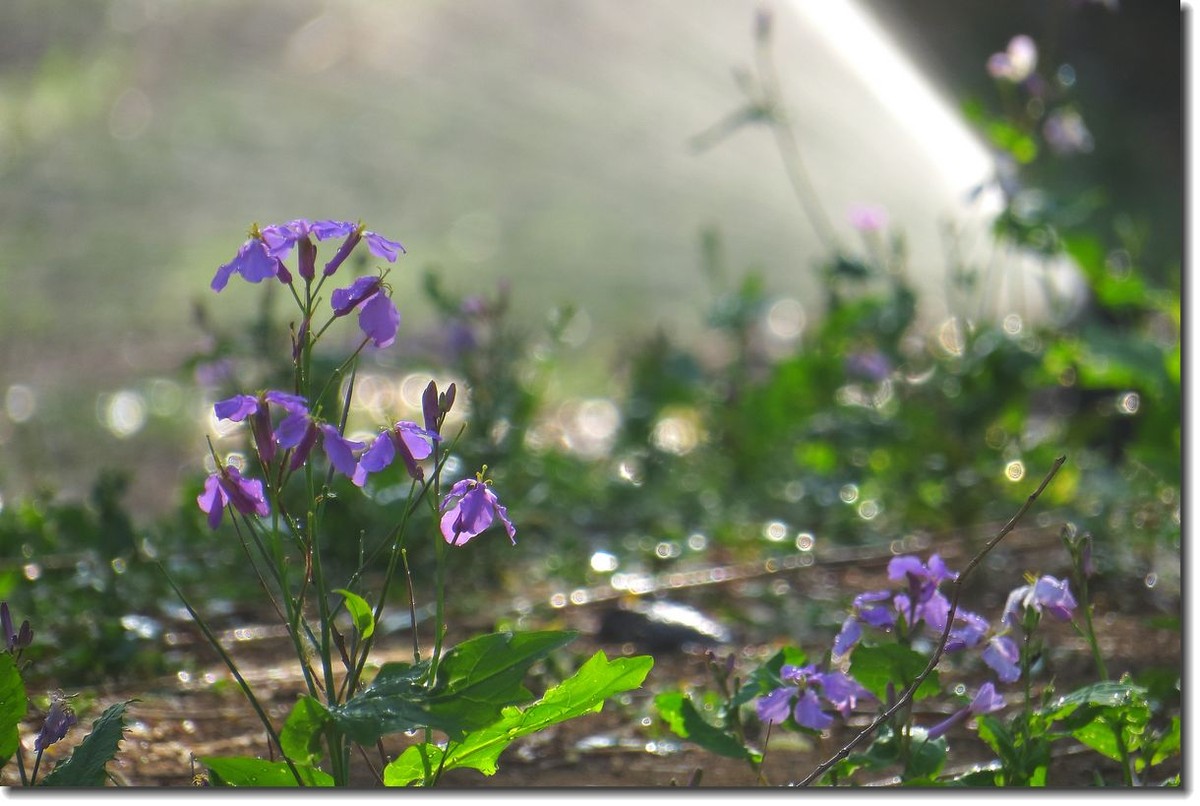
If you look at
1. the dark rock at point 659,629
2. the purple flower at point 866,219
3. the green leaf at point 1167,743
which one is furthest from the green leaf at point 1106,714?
the purple flower at point 866,219

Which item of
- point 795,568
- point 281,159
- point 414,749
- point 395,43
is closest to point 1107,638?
point 795,568

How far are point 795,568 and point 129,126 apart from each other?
425 cm

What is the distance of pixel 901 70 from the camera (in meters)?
3.56

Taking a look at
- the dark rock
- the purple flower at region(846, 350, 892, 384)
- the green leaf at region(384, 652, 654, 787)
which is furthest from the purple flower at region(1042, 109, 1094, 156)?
the green leaf at region(384, 652, 654, 787)

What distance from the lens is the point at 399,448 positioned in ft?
3.04

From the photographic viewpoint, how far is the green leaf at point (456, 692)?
89 centimetres

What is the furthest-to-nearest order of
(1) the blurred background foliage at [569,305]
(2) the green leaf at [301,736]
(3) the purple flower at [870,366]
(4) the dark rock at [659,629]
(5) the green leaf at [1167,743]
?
1. (3) the purple flower at [870,366]
2. (1) the blurred background foliage at [569,305]
3. (4) the dark rock at [659,629]
4. (5) the green leaf at [1167,743]
5. (2) the green leaf at [301,736]

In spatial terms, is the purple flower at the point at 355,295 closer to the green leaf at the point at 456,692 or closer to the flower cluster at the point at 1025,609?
the green leaf at the point at 456,692

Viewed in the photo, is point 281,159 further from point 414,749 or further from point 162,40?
point 414,749

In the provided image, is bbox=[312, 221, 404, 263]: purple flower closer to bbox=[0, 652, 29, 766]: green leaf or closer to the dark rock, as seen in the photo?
bbox=[0, 652, 29, 766]: green leaf

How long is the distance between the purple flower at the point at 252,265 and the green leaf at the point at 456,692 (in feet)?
0.94

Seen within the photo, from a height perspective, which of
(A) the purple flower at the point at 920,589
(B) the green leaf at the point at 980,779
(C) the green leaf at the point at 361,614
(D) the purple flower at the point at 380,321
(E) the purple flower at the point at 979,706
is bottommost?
(B) the green leaf at the point at 980,779

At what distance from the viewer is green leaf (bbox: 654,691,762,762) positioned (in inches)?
44.3

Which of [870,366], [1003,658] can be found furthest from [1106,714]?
[870,366]
